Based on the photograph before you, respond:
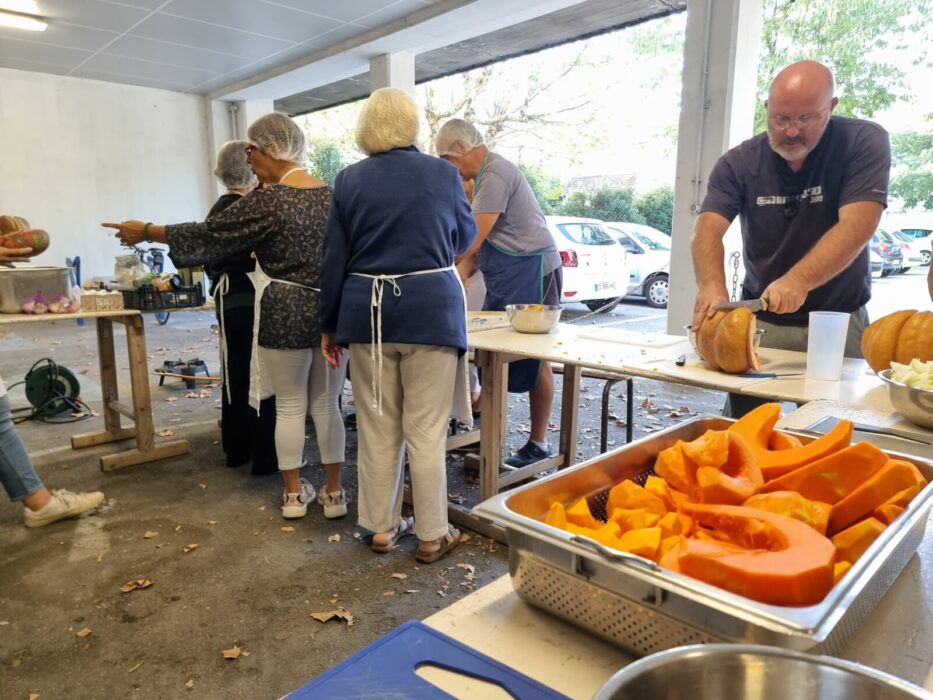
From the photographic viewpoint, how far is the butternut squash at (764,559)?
0.65m

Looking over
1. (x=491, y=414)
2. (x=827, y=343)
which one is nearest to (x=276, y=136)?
(x=491, y=414)

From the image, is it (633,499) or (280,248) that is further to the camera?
(280,248)

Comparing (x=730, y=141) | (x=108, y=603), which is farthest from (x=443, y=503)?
(x=730, y=141)

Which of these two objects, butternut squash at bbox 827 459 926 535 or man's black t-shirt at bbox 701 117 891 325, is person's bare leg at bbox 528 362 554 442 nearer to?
man's black t-shirt at bbox 701 117 891 325

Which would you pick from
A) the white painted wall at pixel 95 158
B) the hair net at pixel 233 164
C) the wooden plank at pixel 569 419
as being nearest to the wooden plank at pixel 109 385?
the hair net at pixel 233 164

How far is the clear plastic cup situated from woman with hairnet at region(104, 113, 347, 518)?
194 centimetres

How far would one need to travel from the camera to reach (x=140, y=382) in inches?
146

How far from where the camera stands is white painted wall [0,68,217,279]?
8.92 meters

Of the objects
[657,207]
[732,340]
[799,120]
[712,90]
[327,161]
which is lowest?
[732,340]

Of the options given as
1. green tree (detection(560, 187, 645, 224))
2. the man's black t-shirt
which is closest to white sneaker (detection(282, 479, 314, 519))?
the man's black t-shirt

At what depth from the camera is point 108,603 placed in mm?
2359

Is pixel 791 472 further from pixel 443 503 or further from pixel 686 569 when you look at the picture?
pixel 443 503

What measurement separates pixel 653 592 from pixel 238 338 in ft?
10.0

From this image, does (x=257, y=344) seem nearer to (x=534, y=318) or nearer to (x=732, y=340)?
(x=534, y=318)
